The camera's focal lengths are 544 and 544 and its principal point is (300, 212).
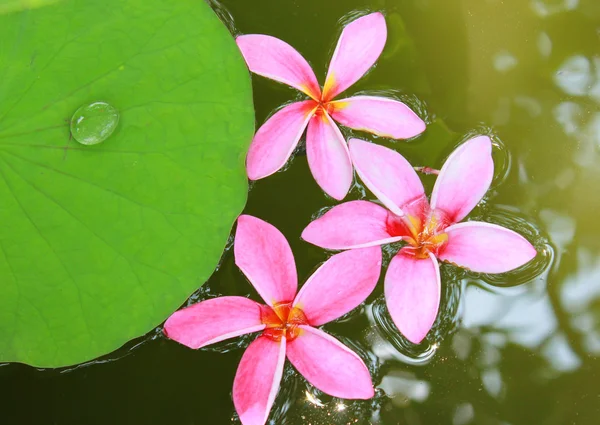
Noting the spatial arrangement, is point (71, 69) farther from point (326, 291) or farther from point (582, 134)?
point (582, 134)

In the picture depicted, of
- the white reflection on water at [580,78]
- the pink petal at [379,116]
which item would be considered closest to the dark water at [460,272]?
the white reflection on water at [580,78]

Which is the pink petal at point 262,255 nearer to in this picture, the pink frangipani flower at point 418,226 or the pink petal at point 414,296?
the pink frangipani flower at point 418,226

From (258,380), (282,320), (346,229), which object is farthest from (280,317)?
(346,229)

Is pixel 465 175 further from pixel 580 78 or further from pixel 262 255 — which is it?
pixel 580 78

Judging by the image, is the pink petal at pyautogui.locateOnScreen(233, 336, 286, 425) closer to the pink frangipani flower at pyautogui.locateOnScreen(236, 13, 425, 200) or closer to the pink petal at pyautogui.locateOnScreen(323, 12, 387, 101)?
the pink frangipani flower at pyautogui.locateOnScreen(236, 13, 425, 200)

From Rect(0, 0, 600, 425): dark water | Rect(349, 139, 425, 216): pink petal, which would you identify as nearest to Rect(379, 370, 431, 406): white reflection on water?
Rect(0, 0, 600, 425): dark water

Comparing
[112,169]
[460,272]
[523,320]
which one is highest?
[112,169]
